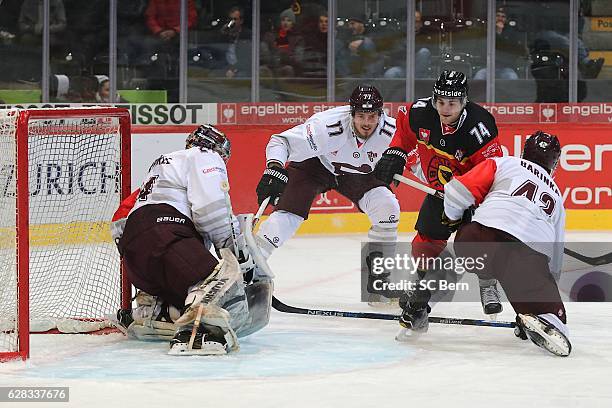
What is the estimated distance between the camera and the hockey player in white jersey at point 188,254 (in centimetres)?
421

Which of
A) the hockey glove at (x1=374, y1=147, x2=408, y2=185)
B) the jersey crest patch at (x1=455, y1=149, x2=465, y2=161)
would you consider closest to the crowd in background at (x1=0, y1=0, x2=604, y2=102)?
the hockey glove at (x1=374, y1=147, x2=408, y2=185)

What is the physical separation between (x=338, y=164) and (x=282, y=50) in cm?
437

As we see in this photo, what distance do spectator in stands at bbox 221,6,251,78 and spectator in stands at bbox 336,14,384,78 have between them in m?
0.74

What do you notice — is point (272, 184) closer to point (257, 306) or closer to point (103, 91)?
point (257, 306)

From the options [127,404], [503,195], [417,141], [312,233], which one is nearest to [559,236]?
[503,195]

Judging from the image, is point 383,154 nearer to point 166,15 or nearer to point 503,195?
point 503,195

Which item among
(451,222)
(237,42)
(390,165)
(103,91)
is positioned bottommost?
(451,222)

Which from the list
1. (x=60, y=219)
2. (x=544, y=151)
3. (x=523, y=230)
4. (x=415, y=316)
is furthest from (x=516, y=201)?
(x=60, y=219)

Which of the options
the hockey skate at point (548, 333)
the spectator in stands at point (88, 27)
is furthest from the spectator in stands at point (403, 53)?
the hockey skate at point (548, 333)

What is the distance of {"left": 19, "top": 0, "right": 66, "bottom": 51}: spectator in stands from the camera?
9.24 meters

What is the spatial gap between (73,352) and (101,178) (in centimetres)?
100

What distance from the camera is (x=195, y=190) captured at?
4.32m

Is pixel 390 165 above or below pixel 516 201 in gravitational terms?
above

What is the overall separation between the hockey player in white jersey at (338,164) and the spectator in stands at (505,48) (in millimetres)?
4535
